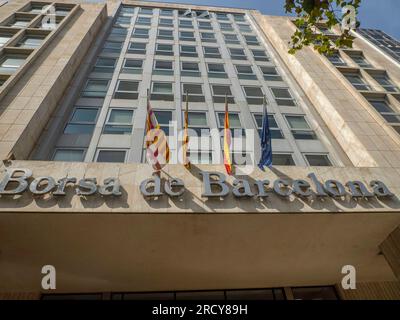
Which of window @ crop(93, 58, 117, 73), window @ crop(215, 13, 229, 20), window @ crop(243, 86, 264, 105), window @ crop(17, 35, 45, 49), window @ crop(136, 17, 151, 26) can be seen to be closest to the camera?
window @ crop(243, 86, 264, 105)

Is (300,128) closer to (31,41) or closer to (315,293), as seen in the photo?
(315,293)

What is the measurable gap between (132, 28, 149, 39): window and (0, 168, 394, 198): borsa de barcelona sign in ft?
66.0

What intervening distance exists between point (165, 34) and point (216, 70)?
A: 361 inches

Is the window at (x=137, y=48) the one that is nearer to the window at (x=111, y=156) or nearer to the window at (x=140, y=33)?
the window at (x=140, y=33)

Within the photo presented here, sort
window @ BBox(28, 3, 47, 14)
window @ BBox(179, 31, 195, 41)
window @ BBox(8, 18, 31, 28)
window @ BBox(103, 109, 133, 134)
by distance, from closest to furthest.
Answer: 1. window @ BBox(103, 109, 133, 134)
2. window @ BBox(8, 18, 31, 28)
3. window @ BBox(28, 3, 47, 14)
4. window @ BBox(179, 31, 195, 41)

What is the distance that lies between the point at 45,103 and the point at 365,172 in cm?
1617

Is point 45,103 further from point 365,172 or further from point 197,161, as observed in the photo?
point 365,172

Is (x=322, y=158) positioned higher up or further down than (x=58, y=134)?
further down

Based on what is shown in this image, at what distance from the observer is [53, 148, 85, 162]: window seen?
12938 mm

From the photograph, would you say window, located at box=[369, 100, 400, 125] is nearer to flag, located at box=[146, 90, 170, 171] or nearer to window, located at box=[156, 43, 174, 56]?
flag, located at box=[146, 90, 170, 171]

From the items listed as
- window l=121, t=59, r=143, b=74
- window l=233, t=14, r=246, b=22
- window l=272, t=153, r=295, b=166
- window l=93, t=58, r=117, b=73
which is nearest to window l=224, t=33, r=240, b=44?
window l=233, t=14, r=246, b=22
